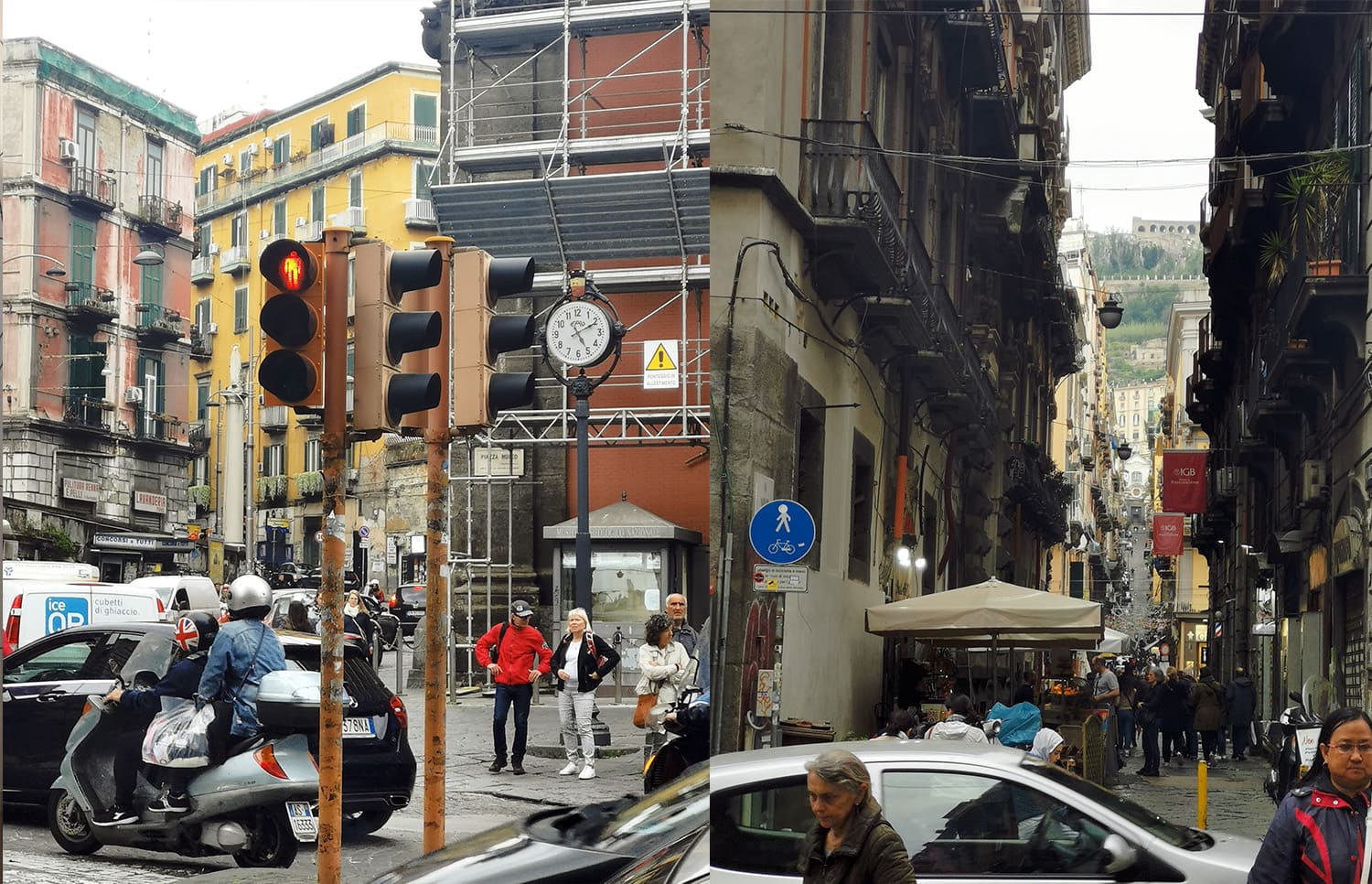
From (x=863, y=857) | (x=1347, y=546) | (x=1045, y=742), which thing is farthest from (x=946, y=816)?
(x=1347, y=546)

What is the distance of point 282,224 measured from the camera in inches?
102

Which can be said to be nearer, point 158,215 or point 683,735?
point 683,735

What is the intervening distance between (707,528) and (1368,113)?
129 centimetres

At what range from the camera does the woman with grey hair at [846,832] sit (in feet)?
6.46

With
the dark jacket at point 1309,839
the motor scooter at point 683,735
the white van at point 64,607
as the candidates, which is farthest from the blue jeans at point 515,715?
the dark jacket at point 1309,839

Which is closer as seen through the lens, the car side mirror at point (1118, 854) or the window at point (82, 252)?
the car side mirror at point (1118, 854)

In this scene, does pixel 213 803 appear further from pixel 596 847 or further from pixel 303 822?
pixel 596 847

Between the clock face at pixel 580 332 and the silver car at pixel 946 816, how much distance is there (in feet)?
2.27

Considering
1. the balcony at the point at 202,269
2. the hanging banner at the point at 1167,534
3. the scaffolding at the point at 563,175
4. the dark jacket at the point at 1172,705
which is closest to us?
the scaffolding at the point at 563,175

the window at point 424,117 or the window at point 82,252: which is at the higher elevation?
the window at point 424,117

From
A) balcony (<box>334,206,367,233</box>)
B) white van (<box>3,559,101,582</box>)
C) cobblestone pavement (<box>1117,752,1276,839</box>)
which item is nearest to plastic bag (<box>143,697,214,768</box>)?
white van (<box>3,559,101,582</box>)

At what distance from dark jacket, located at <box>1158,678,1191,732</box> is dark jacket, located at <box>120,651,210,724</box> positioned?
1.67 meters

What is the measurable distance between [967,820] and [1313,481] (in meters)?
0.93

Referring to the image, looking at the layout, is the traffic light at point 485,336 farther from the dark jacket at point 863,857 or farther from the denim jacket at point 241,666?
the dark jacket at point 863,857
